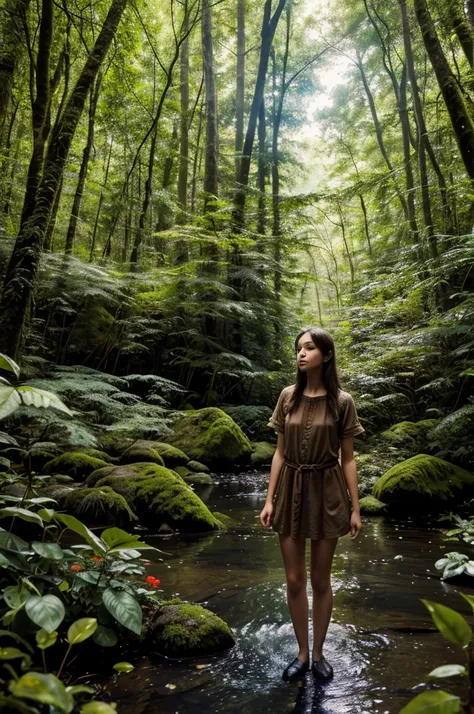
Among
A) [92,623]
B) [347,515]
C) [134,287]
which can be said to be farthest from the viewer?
[134,287]

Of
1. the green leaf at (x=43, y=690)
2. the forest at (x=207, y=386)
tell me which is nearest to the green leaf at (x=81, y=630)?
→ the forest at (x=207, y=386)

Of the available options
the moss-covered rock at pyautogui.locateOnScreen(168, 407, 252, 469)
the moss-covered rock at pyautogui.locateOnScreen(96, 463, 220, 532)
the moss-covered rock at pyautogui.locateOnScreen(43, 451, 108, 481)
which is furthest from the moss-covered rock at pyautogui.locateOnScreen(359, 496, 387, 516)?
the moss-covered rock at pyautogui.locateOnScreen(43, 451, 108, 481)

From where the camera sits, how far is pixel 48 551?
2.23 metres

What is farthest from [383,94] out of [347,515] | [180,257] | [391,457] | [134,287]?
[347,515]

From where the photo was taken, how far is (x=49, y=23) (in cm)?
625

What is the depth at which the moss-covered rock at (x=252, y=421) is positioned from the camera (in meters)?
12.4

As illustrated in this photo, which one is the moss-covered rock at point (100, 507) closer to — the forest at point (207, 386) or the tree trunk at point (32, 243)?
the forest at point (207, 386)

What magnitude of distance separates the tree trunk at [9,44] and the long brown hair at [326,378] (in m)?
7.00

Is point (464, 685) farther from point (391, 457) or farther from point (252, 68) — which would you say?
point (252, 68)

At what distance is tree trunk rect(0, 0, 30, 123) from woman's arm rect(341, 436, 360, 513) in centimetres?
752

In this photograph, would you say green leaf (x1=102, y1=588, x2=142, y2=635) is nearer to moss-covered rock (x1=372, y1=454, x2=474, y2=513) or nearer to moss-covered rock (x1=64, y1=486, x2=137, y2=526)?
moss-covered rock (x1=64, y1=486, x2=137, y2=526)

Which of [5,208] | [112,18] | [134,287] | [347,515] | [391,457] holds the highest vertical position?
[5,208]

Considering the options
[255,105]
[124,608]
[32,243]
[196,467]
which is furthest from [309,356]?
[255,105]

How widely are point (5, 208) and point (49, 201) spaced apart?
26.7 feet
